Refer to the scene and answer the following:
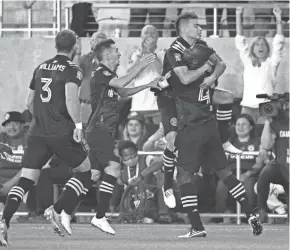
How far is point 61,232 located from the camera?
11.6m

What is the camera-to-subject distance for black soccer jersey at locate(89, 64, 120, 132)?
1225cm

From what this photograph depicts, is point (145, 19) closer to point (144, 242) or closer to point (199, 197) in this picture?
point (199, 197)

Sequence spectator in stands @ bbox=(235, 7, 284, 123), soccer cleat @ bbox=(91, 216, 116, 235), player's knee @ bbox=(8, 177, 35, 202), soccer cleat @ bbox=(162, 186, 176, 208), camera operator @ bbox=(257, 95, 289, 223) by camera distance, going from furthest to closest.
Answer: spectator in stands @ bbox=(235, 7, 284, 123) < camera operator @ bbox=(257, 95, 289, 223) < soccer cleat @ bbox=(162, 186, 176, 208) < soccer cleat @ bbox=(91, 216, 116, 235) < player's knee @ bbox=(8, 177, 35, 202)

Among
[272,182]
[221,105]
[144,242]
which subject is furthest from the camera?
[272,182]

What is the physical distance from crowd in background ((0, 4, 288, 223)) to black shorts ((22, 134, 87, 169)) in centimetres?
418

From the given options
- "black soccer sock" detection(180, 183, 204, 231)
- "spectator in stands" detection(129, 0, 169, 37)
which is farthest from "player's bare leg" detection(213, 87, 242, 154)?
"spectator in stands" detection(129, 0, 169, 37)

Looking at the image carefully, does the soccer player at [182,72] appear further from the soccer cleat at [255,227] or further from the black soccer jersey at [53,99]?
the soccer cleat at [255,227]

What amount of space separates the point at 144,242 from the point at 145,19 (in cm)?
779

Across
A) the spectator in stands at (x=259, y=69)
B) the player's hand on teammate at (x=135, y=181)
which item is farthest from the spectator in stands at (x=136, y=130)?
the spectator in stands at (x=259, y=69)

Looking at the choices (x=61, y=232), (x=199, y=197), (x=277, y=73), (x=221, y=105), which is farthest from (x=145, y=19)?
(x=61, y=232)

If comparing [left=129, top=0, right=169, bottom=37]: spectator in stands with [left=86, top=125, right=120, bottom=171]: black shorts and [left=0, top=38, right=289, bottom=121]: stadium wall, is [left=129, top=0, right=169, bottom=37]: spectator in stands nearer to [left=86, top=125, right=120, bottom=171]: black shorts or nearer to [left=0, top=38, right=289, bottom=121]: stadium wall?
[left=0, top=38, right=289, bottom=121]: stadium wall

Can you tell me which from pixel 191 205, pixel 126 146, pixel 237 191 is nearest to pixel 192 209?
pixel 191 205

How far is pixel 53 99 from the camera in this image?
440 inches

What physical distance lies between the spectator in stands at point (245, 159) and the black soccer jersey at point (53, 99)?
5.16 m
